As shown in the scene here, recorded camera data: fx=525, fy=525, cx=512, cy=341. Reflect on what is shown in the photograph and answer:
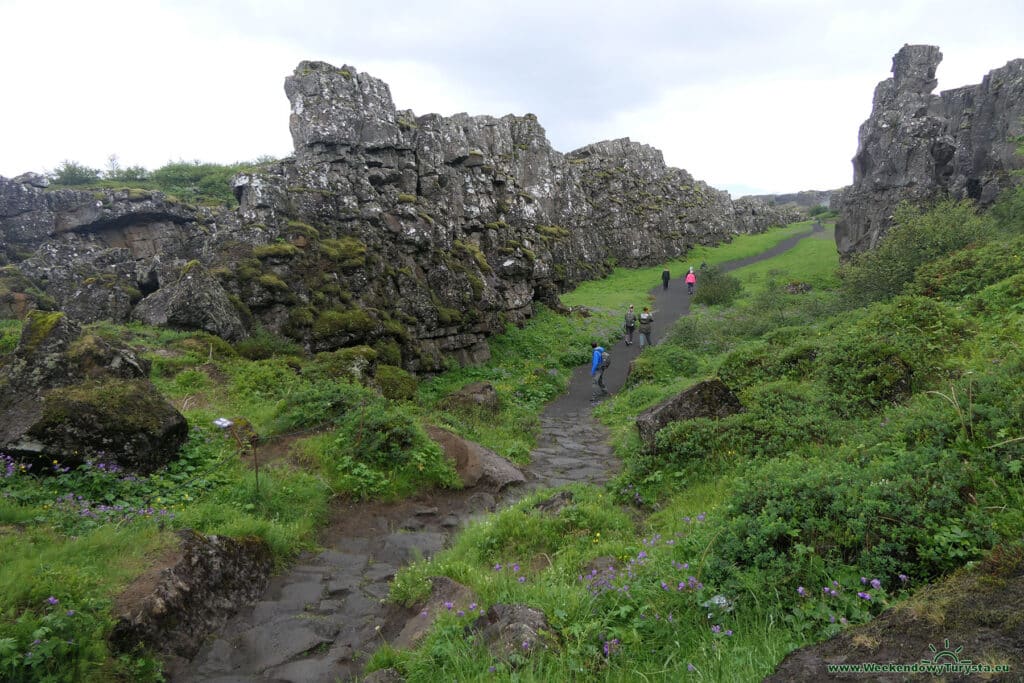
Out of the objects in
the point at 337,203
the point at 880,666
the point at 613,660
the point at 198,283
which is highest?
the point at 337,203

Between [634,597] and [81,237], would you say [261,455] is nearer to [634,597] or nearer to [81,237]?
[634,597]

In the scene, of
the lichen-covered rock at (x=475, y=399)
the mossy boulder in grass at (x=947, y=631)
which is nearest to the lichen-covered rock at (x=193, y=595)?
the mossy boulder in grass at (x=947, y=631)

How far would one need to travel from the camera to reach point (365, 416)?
10.3 meters

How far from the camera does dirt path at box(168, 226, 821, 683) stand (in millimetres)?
4883

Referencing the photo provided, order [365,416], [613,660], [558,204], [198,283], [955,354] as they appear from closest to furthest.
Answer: [613,660] < [955,354] < [365,416] < [198,283] < [558,204]

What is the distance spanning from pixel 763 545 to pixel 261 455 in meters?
8.17

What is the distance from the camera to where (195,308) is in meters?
14.2

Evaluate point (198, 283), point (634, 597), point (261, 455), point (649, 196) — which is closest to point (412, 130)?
point (198, 283)

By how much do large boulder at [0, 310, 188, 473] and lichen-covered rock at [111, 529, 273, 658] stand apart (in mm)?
2568

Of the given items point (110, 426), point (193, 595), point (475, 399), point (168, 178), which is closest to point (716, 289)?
point (475, 399)

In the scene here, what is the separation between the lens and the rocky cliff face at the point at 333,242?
15.5m

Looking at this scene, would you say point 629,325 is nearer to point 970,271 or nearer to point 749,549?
point 970,271

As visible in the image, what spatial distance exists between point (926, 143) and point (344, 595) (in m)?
Answer: 42.3

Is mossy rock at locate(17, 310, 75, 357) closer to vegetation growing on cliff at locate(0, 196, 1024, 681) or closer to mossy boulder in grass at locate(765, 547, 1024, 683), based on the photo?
vegetation growing on cliff at locate(0, 196, 1024, 681)
